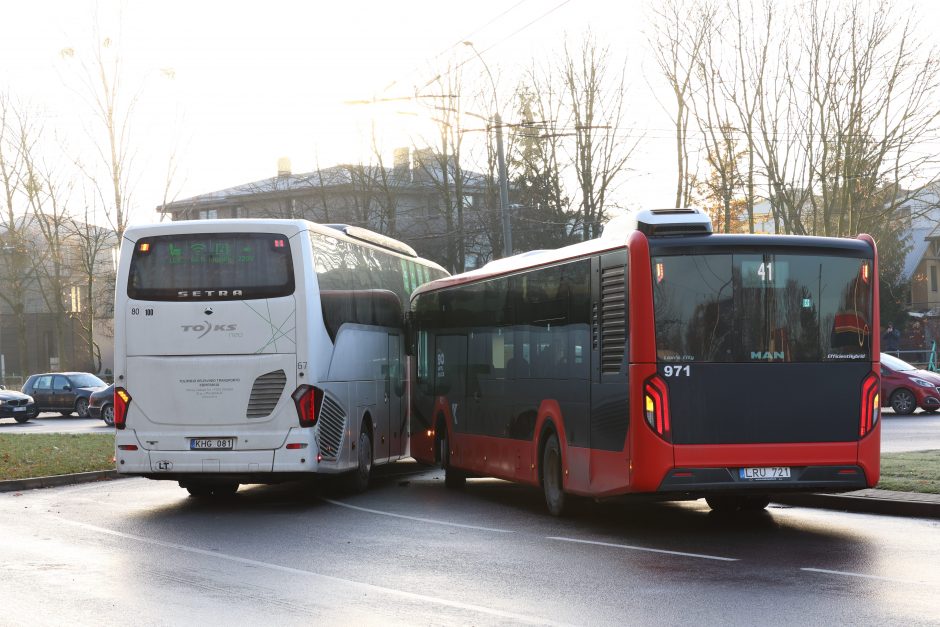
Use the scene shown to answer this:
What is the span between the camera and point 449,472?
18.8 metres

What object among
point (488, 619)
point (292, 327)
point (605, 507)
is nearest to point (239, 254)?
point (292, 327)

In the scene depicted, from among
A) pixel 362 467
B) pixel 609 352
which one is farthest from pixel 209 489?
pixel 609 352

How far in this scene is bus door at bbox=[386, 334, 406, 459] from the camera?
1983 cm

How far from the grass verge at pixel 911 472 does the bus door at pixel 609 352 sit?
425 centimetres

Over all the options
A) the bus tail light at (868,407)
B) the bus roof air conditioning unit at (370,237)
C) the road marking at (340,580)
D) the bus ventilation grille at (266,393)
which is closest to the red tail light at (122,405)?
the bus ventilation grille at (266,393)

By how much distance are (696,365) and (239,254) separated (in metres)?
5.97

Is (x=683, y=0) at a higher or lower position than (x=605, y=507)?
higher

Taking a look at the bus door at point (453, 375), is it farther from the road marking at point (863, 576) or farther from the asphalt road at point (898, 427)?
the road marking at point (863, 576)

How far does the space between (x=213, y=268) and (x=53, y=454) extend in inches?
389

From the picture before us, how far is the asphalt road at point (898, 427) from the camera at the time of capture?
2305cm

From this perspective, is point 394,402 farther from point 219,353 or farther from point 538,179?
point 538,179

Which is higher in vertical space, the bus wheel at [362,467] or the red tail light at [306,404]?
the red tail light at [306,404]

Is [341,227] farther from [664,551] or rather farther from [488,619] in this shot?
[488,619]

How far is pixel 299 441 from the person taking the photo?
50.3 feet
